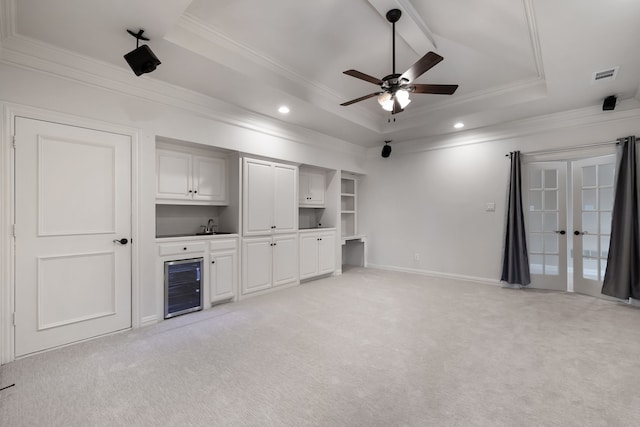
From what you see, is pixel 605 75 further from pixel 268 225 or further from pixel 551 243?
pixel 268 225

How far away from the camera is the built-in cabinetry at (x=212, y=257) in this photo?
3314 mm

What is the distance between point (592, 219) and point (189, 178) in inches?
221

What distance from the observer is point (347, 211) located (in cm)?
623

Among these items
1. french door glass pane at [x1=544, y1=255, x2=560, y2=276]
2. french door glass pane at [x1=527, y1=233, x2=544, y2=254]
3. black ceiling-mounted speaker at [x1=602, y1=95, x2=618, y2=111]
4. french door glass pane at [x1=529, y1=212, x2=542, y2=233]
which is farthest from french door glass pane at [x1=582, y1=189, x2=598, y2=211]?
black ceiling-mounted speaker at [x1=602, y1=95, x2=618, y2=111]

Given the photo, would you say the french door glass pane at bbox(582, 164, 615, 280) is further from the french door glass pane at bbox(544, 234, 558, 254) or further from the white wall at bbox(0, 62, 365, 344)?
the white wall at bbox(0, 62, 365, 344)

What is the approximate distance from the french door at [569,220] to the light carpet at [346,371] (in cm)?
84

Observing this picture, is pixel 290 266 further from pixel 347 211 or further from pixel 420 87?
pixel 420 87

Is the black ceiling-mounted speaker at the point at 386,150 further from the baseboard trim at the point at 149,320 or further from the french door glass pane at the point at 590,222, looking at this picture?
the baseboard trim at the point at 149,320

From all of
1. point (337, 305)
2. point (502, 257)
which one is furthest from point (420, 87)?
point (502, 257)

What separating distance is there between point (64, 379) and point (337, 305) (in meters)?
2.62

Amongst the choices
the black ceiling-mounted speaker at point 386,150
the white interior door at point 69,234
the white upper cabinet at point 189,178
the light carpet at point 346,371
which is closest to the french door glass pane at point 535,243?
the light carpet at point 346,371

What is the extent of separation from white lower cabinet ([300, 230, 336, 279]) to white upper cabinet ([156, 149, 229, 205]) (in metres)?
1.51

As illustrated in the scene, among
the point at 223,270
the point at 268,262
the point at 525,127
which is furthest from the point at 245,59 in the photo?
the point at 525,127

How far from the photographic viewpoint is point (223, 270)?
3.81 meters
